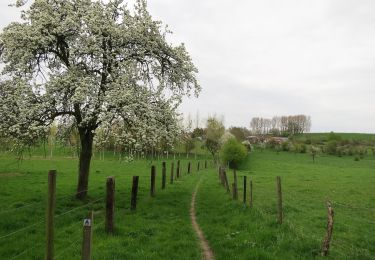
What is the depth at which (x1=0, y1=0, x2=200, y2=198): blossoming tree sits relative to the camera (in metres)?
20.3

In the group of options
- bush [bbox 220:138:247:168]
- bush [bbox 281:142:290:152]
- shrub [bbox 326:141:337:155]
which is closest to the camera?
→ bush [bbox 220:138:247:168]

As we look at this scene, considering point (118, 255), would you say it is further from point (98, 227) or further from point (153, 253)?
point (98, 227)

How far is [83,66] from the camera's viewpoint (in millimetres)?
22578

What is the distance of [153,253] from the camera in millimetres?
12156

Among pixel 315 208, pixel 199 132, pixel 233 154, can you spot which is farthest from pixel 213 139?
pixel 315 208

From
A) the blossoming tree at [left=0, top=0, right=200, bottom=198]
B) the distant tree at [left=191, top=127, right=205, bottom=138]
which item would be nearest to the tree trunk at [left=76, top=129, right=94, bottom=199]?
the blossoming tree at [left=0, top=0, right=200, bottom=198]

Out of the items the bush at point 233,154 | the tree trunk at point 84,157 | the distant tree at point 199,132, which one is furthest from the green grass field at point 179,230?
the distant tree at point 199,132

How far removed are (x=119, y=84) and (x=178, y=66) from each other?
5.59 meters

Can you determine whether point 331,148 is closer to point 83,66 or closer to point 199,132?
point 199,132

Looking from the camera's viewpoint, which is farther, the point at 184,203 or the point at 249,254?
the point at 184,203

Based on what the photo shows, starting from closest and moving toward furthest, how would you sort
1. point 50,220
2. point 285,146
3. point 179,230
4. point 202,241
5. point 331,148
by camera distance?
point 50,220 → point 202,241 → point 179,230 → point 331,148 → point 285,146

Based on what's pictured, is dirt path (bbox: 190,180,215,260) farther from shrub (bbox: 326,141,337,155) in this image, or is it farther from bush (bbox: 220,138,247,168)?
shrub (bbox: 326,141,337,155)

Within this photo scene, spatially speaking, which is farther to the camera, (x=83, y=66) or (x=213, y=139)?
(x=213, y=139)

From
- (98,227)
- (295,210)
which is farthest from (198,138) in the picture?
(98,227)
